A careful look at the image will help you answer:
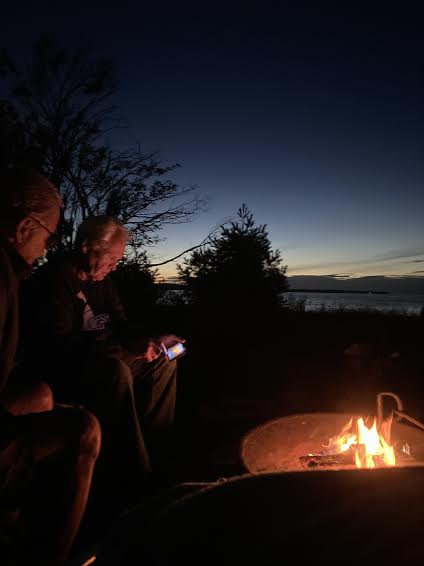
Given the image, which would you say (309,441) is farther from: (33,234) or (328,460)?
(33,234)

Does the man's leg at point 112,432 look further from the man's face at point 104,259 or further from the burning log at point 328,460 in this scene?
the burning log at point 328,460

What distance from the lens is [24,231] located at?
1.79 m

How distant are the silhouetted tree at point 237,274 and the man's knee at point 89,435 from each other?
336 inches

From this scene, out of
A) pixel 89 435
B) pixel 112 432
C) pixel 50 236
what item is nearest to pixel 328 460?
pixel 112 432

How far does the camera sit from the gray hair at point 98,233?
278 centimetres

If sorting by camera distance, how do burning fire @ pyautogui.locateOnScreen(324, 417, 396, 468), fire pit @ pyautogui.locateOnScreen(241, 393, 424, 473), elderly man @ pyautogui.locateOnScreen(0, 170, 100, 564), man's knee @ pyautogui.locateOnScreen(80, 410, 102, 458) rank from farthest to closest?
fire pit @ pyautogui.locateOnScreen(241, 393, 424, 473)
burning fire @ pyautogui.locateOnScreen(324, 417, 396, 468)
man's knee @ pyautogui.locateOnScreen(80, 410, 102, 458)
elderly man @ pyautogui.locateOnScreen(0, 170, 100, 564)

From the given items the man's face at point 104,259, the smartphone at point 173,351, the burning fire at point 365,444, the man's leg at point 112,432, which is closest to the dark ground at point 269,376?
the burning fire at point 365,444

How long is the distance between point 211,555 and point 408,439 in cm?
256

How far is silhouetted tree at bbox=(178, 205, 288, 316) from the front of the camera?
10.4 meters

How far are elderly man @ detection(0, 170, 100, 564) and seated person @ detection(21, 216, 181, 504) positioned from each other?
20.6 inches

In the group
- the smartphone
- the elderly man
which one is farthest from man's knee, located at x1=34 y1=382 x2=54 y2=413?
the smartphone

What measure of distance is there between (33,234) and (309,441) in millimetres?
2189

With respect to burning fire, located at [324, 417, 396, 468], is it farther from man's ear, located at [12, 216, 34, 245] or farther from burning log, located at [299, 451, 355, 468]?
man's ear, located at [12, 216, 34, 245]

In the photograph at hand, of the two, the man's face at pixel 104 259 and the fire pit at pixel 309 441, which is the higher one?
the man's face at pixel 104 259
